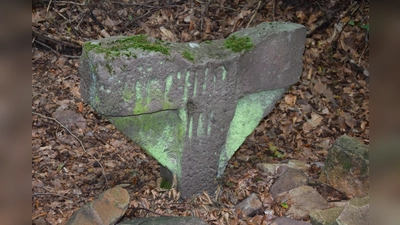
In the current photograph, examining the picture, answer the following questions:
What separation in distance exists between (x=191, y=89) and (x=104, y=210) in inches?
39.7

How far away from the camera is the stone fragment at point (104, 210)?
10.5ft

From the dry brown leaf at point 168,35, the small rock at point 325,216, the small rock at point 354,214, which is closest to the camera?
the small rock at point 354,214

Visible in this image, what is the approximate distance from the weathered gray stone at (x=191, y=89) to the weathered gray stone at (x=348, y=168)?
0.68 metres

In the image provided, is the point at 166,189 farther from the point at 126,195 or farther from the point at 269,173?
the point at 269,173

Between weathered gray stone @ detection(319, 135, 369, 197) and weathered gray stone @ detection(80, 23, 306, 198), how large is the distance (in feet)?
2.23

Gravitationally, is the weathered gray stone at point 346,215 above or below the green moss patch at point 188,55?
below

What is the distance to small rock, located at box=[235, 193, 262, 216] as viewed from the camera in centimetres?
350

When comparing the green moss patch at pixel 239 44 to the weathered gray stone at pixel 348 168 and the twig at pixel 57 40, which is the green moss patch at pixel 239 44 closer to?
the weathered gray stone at pixel 348 168

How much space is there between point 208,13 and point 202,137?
351 centimetres

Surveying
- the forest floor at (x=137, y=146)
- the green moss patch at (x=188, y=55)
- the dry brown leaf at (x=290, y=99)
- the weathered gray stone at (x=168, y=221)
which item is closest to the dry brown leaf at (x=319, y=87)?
the forest floor at (x=137, y=146)

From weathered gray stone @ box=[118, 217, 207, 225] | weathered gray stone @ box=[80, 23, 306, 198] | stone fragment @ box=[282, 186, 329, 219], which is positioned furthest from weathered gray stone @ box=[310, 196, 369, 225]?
weathered gray stone @ box=[80, 23, 306, 198]

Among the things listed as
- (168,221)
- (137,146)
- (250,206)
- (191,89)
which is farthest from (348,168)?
(137,146)

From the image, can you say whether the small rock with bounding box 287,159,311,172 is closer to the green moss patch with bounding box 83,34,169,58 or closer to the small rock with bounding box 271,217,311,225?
the small rock with bounding box 271,217,311,225
